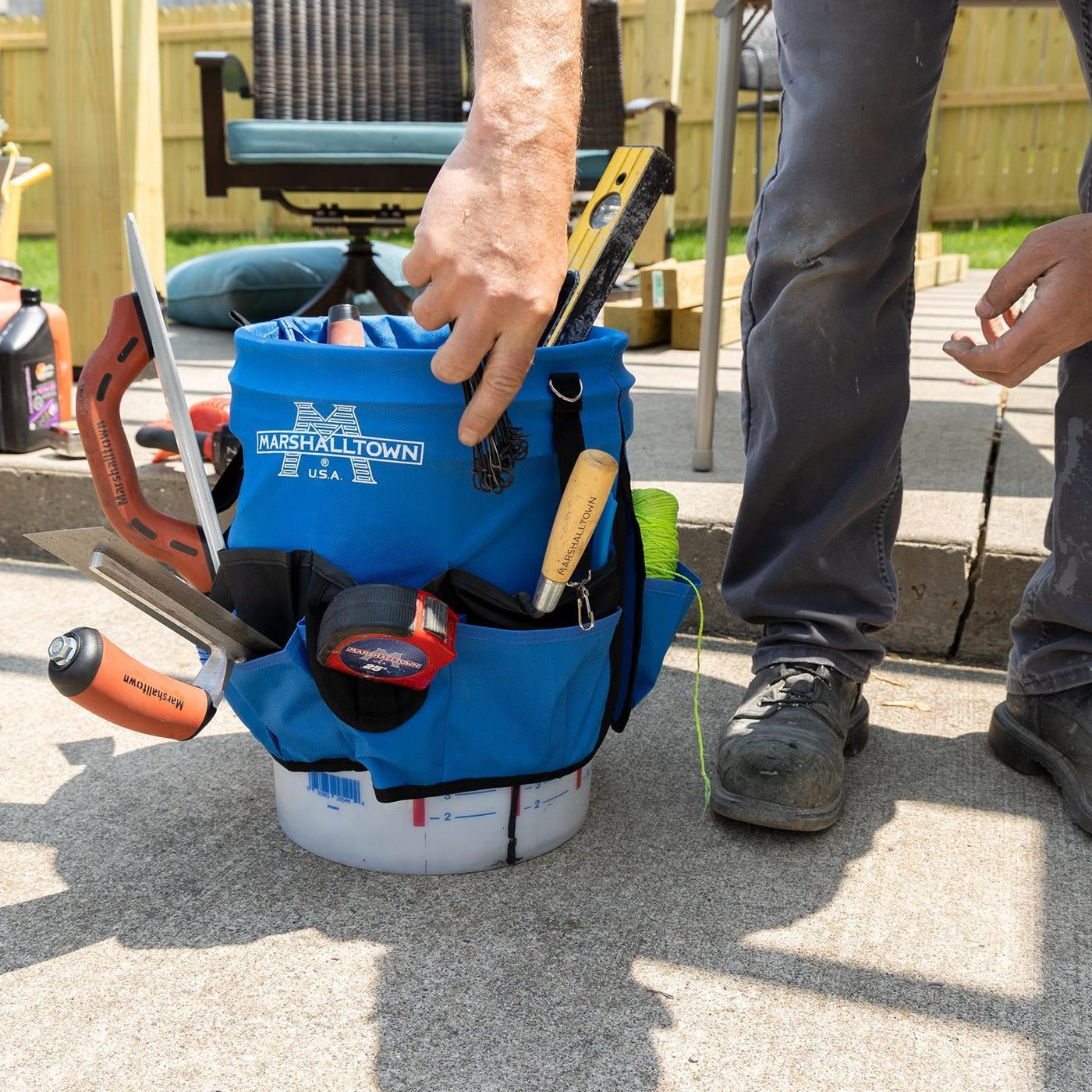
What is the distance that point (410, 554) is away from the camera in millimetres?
1087

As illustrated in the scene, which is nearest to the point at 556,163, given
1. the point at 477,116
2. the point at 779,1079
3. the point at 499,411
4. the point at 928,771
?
the point at 477,116

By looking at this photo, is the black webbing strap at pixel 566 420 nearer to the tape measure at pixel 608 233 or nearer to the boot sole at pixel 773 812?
the tape measure at pixel 608 233

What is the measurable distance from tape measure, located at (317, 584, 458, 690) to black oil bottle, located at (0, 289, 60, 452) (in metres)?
1.53

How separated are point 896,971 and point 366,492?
26.1 inches

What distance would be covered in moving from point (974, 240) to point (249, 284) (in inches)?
232

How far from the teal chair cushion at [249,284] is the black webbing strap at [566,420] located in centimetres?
320

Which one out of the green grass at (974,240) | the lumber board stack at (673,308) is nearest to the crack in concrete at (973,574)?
the lumber board stack at (673,308)

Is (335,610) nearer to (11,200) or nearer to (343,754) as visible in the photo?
(343,754)

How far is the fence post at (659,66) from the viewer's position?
496cm

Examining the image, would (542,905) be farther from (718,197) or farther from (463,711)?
(718,197)

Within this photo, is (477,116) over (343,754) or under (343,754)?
over

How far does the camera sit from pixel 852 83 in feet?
4.17

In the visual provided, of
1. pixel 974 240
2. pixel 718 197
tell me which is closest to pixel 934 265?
pixel 974 240

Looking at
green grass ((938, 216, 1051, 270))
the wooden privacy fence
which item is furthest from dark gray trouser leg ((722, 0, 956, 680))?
the wooden privacy fence
